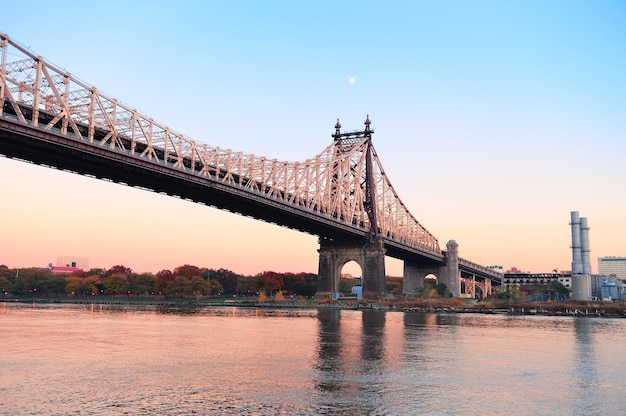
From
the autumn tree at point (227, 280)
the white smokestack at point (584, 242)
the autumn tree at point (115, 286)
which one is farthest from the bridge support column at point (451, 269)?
the autumn tree at point (115, 286)

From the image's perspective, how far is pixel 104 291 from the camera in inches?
6855

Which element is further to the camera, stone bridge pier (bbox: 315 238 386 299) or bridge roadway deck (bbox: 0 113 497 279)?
stone bridge pier (bbox: 315 238 386 299)

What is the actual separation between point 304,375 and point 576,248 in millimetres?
126530

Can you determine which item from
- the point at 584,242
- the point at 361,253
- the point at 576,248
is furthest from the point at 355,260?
the point at 584,242

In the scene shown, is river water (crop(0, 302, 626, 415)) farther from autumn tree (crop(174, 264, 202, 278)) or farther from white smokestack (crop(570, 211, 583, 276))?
autumn tree (crop(174, 264, 202, 278))

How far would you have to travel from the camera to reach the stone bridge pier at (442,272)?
147m

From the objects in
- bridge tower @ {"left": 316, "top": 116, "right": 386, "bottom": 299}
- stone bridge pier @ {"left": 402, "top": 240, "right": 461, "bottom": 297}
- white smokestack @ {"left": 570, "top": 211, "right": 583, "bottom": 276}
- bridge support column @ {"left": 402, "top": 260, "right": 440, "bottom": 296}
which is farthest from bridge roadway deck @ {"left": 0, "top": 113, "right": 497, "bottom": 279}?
white smokestack @ {"left": 570, "top": 211, "right": 583, "bottom": 276}

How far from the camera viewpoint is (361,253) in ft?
358

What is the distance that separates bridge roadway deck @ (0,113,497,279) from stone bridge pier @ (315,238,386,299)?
828 centimetres

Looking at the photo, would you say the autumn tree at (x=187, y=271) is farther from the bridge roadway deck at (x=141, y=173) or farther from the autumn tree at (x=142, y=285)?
the bridge roadway deck at (x=141, y=173)

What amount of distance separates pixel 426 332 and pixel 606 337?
1413 centimetres

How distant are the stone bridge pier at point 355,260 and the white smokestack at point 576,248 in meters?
51.3

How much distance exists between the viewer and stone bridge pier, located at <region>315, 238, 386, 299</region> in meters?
A: 107

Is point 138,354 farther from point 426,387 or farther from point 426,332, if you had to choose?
point 426,332
